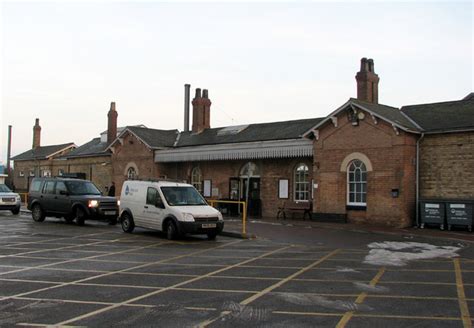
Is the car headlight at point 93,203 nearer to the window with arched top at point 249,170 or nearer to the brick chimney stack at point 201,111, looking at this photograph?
the window with arched top at point 249,170

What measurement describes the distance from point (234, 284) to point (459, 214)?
41.9 ft

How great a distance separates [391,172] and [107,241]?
1136cm

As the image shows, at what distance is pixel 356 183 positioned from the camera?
71.8ft

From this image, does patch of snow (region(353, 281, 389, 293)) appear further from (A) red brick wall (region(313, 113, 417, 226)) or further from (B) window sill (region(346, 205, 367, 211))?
(B) window sill (region(346, 205, 367, 211))

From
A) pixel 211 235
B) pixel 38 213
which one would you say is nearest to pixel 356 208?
pixel 211 235

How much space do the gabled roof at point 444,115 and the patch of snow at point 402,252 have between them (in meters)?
6.44

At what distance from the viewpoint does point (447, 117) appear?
2117 cm

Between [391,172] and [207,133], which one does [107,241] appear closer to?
[391,172]

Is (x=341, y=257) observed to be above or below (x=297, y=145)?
below

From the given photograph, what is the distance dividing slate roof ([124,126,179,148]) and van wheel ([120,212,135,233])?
514 inches

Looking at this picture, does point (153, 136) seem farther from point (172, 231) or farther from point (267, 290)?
point (267, 290)

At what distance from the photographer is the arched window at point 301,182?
2472 cm

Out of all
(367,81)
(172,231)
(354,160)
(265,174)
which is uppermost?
(367,81)

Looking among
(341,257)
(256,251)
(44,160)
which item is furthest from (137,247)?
(44,160)
